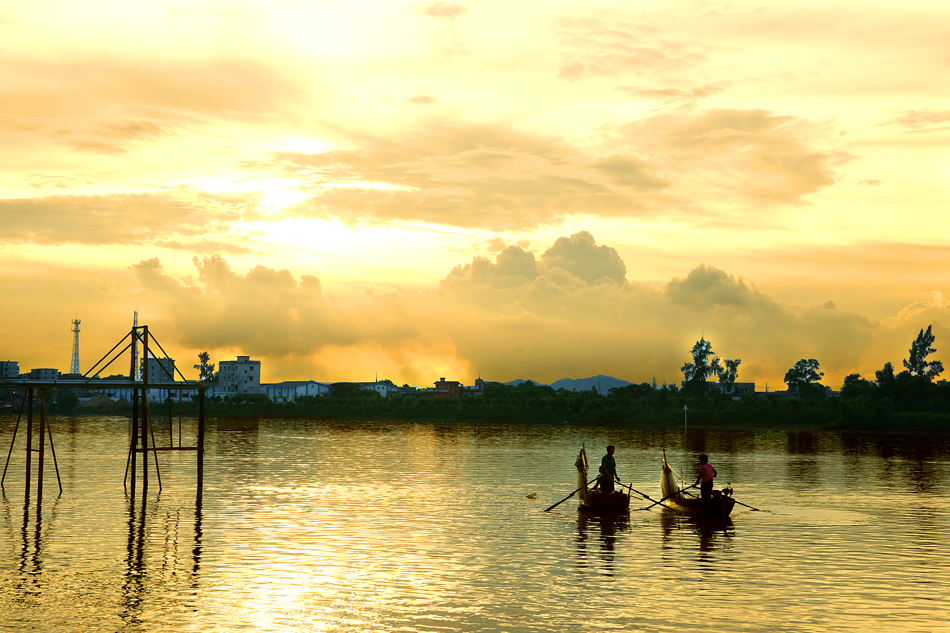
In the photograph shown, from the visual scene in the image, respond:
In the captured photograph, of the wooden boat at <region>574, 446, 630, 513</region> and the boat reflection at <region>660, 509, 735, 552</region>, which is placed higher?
the wooden boat at <region>574, 446, 630, 513</region>

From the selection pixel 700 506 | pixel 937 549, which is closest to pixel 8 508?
pixel 700 506

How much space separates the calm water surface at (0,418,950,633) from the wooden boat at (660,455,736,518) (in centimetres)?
96

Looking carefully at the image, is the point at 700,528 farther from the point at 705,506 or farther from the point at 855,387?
the point at 855,387

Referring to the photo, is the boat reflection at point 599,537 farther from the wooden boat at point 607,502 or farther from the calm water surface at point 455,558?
the wooden boat at point 607,502

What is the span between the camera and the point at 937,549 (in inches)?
1273

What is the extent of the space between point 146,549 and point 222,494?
18925 mm

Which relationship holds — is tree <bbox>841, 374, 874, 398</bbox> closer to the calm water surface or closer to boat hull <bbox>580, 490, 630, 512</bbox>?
the calm water surface

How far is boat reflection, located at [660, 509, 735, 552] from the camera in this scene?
33500mm

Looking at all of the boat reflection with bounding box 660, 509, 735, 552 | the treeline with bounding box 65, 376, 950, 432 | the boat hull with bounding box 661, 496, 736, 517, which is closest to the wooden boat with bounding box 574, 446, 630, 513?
the boat reflection with bounding box 660, 509, 735, 552

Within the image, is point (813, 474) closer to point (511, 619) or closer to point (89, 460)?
point (511, 619)

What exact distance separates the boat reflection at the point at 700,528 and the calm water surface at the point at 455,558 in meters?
0.22

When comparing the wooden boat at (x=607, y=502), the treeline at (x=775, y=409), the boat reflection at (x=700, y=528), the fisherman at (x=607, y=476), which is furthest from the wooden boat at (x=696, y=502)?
the treeline at (x=775, y=409)

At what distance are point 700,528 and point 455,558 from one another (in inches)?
500

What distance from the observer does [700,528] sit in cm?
3703
